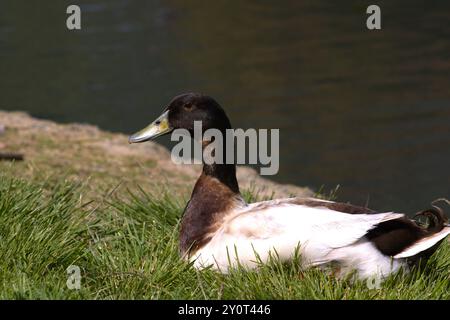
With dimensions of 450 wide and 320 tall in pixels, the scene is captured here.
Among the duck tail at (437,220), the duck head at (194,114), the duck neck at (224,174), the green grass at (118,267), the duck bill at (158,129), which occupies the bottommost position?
the green grass at (118,267)

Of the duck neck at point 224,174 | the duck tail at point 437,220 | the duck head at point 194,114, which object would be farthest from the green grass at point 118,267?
the duck head at point 194,114

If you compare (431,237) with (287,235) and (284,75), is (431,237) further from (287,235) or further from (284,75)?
(284,75)

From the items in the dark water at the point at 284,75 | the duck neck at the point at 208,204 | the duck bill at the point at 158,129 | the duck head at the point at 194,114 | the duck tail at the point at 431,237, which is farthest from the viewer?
the dark water at the point at 284,75

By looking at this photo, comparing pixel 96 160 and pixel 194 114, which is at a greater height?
pixel 194 114

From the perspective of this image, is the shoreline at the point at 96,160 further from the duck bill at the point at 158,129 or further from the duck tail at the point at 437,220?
the duck tail at the point at 437,220

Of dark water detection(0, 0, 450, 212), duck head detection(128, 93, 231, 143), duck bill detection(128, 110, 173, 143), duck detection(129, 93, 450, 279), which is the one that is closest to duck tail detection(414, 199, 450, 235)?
duck detection(129, 93, 450, 279)

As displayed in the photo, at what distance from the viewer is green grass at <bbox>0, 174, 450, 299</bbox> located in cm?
407

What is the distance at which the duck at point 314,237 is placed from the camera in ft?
14.3

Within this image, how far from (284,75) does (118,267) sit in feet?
26.2

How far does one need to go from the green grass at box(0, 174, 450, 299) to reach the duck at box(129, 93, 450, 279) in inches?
3.3

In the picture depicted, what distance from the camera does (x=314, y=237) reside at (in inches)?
173

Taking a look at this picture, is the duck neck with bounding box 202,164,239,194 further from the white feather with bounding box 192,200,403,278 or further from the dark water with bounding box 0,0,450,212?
the dark water with bounding box 0,0,450,212

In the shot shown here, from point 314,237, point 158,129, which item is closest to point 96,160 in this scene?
point 158,129

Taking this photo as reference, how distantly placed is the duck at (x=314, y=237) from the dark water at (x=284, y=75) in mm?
3527
